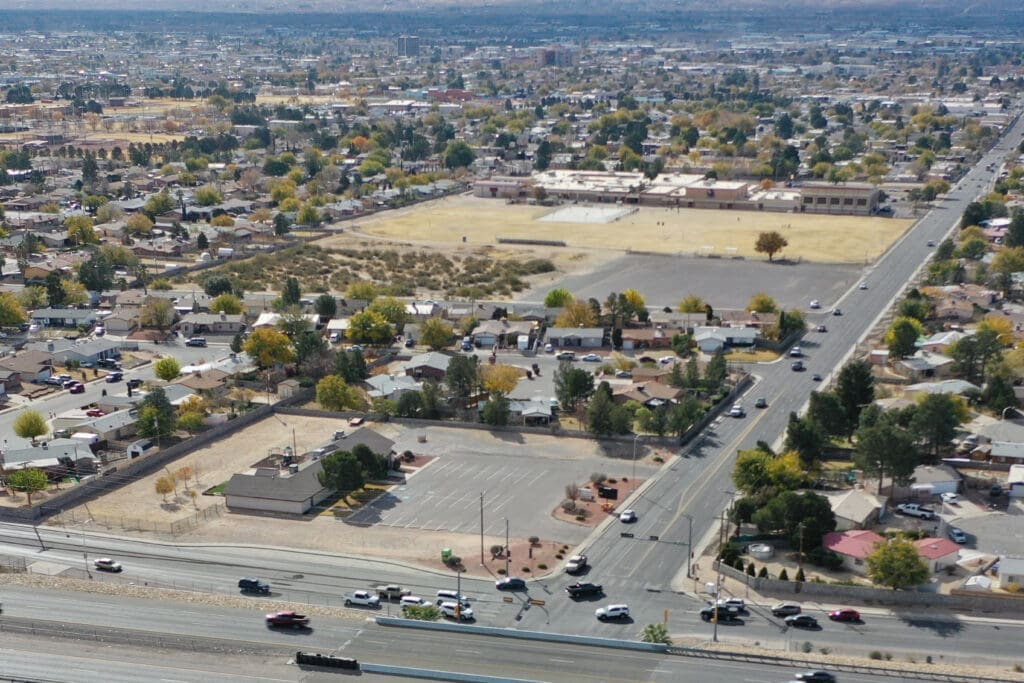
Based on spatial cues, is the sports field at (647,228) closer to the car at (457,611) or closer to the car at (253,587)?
the car at (457,611)

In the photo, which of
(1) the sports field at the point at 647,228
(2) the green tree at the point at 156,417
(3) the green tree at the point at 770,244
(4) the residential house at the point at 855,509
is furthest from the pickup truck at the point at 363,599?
(1) the sports field at the point at 647,228

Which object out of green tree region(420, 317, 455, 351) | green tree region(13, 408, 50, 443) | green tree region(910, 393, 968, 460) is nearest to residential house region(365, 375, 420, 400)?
green tree region(420, 317, 455, 351)

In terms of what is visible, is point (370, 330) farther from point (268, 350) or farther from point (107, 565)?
point (107, 565)

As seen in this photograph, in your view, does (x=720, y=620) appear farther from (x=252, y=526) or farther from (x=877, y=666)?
(x=252, y=526)

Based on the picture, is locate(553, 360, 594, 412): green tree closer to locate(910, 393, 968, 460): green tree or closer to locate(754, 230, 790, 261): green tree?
locate(910, 393, 968, 460): green tree

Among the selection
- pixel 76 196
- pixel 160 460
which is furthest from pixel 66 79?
pixel 160 460

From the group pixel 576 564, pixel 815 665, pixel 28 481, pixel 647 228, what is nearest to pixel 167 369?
pixel 28 481
